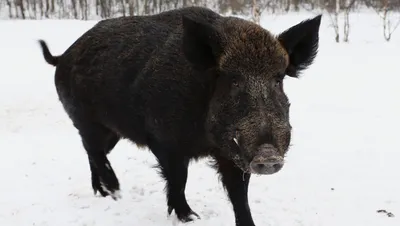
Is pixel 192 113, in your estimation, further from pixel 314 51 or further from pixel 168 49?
pixel 314 51

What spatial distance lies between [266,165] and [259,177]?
3.47 m

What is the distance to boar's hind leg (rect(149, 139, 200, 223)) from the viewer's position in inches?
173

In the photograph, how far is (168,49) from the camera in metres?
4.32

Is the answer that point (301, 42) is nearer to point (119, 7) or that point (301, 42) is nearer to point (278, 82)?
point (278, 82)

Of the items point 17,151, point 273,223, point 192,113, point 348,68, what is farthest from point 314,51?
point 348,68

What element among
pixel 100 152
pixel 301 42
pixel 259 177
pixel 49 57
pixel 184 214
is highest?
pixel 301 42

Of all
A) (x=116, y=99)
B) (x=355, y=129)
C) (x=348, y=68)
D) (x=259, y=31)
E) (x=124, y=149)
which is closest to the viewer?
(x=259, y=31)

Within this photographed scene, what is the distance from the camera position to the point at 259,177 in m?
6.26

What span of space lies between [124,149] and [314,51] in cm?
512

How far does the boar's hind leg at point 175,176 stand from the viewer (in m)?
4.39

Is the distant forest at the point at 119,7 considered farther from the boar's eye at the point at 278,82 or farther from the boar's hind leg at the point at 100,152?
the boar's eye at the point at 278,82

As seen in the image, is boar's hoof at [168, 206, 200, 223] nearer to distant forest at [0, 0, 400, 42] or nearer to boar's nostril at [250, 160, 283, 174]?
boar's nostril at [250, 160, 283, 174]

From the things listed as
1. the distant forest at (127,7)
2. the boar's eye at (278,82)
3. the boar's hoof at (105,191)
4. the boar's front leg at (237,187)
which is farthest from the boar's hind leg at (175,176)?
the distant forest at (127,7)

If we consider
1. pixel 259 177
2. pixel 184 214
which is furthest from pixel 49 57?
pixel 259 177
